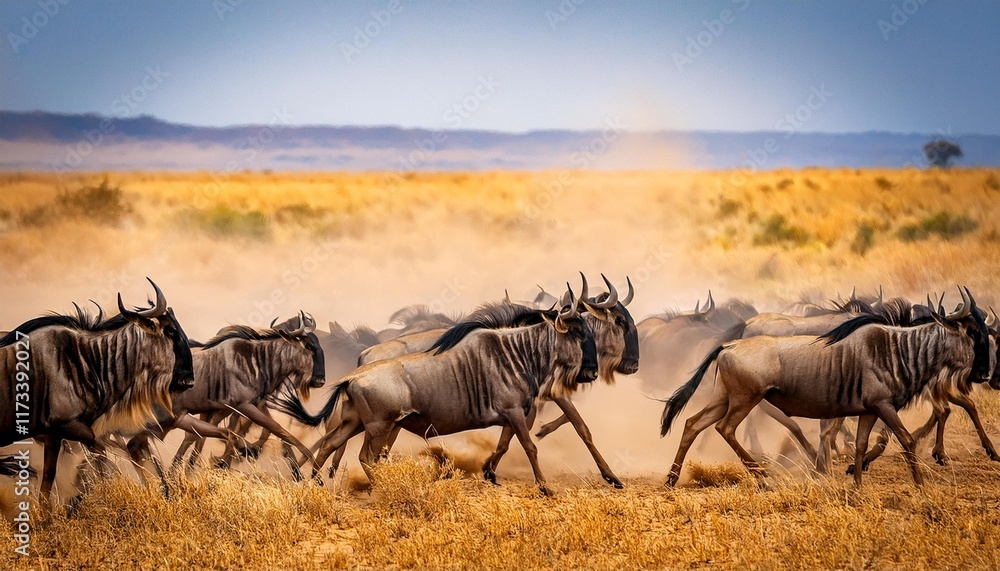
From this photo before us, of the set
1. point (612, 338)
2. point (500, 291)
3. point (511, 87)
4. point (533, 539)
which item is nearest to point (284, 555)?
point (533, 539)

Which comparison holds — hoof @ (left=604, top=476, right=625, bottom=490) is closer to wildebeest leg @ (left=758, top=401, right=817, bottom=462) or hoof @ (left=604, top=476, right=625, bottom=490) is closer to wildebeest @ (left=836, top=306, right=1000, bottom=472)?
wildebeest leg @ (left=758, top=401, right=817, bottom=462)

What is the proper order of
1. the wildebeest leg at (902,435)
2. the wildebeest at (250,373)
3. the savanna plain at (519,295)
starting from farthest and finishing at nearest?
the wildebeest at (250,373) < the wildebeest leg at (902,435) < the savanna plain at (519,295)

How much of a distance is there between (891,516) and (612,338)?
2.73 metres

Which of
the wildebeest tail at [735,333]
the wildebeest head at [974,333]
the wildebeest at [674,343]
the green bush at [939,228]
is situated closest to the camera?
the wildebeest head at [974,333]

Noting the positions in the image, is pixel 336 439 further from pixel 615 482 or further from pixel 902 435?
pixel 902 435

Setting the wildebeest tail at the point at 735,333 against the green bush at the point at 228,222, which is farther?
the green bush at the point at 228,222

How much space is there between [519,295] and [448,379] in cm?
1298

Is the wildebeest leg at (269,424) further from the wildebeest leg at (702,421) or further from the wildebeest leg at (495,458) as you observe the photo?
the wildebeest leg at (702,421)

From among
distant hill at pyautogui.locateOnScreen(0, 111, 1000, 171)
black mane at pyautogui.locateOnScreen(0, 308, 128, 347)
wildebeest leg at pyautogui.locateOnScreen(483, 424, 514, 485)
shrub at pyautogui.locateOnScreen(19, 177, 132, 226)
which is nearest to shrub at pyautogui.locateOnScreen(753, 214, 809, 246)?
distant hill at pyautogui.locateOnScreen(0, 111, 1000, 171)

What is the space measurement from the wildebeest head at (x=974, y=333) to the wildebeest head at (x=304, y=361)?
4.84 m

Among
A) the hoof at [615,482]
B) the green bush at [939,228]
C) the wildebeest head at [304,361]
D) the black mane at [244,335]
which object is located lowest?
the hoof at [615,482]

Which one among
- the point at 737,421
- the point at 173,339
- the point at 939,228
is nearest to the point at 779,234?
the point at 939,228

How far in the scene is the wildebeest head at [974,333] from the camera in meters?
8.49

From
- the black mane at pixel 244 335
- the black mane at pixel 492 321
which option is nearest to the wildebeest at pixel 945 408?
the black mane at pixel 492 321
